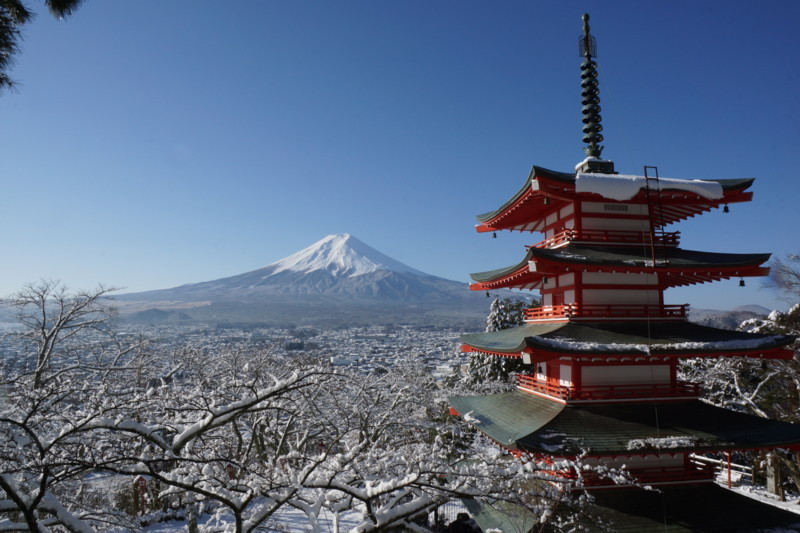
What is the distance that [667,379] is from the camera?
961 centimetres

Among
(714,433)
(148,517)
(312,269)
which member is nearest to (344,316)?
(312,269)

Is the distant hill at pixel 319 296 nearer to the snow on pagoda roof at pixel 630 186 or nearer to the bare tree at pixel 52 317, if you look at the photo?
the bare tree at pixel 52 317

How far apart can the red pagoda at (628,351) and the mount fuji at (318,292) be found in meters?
127

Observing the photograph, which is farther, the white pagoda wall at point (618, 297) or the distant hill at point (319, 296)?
the distant hill at point (319, 296)

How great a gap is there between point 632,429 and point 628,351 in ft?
4.94

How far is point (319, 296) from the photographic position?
527ft

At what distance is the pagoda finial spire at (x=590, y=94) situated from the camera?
11406 mm

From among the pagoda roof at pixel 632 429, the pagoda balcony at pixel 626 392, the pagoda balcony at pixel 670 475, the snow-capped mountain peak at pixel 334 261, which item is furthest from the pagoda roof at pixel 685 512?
the snow-capped mountain peak at pixel 334 261

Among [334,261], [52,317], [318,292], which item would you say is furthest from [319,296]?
[52,317]

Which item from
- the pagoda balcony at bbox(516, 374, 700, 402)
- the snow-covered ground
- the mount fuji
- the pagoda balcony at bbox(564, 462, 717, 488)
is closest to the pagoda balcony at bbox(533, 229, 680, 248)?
the pagoda balcony at bbox(516, 374, 700, 402)

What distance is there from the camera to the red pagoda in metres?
8.16

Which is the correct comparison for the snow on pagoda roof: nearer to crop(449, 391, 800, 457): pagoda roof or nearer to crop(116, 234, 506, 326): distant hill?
crop(449, 391, 800, 457): pagoda roof

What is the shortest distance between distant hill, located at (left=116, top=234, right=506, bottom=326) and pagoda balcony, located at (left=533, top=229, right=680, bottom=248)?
12153 cm

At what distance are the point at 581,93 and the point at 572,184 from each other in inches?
143
